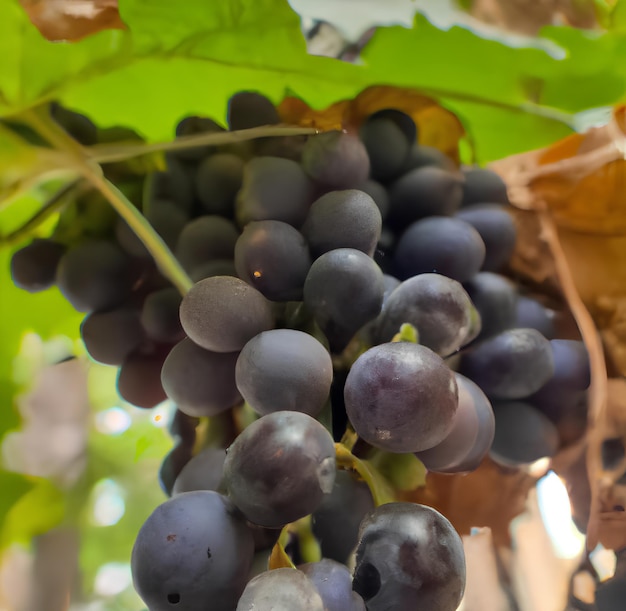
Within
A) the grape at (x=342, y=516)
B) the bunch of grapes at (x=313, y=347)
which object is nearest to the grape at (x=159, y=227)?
the bunch of grapes at (x=313, y=347)

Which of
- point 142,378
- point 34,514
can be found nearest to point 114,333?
point 142,378

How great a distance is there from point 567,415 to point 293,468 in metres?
0.27

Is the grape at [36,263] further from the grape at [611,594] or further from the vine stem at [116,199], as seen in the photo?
the grape at [611,594]

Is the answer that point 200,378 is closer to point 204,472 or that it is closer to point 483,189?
point 204,472

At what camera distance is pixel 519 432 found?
0.38 m

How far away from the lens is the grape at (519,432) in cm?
38

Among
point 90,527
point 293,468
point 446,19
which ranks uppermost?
point 446,19

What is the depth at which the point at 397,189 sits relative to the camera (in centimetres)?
41

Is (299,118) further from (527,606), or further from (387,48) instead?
(527,606)

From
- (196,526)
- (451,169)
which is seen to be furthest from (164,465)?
(451,169)

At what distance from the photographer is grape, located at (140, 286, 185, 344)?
0.38m

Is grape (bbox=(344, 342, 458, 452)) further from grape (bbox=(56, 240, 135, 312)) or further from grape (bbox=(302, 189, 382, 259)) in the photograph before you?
grape (bbox=(56, 240, 135, 312))

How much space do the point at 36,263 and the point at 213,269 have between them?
0.50ft

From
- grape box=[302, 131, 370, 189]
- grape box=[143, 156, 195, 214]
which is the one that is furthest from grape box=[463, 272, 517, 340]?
grape box=[143, 156, 195, 214]
